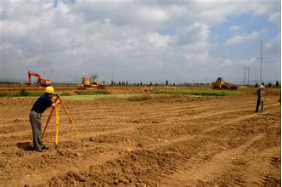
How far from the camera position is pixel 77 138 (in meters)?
7.87

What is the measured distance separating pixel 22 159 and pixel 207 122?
7531 millimetres

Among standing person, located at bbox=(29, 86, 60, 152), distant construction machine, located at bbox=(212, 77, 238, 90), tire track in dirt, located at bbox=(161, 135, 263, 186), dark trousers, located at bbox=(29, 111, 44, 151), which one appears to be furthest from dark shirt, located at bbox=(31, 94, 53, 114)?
distant construction machine, located at bbox=(212, 77, 238, 90)

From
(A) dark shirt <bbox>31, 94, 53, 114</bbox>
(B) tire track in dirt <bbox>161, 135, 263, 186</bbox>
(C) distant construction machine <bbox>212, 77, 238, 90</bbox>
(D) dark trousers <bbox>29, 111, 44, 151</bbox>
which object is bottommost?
(B) tire track in dirt <bbox>161, 135, 263, 186</bbox>

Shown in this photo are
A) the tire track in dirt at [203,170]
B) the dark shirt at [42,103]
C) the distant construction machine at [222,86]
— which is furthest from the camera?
the distant construction machine at [222,86]

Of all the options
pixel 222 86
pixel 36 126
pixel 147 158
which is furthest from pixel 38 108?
pixel 222 86

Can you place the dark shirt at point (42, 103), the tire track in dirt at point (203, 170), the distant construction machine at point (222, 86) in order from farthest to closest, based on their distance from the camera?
1. the distant construction machine at point (222, 86)
2. the dark shirt at point (42, 103)
3. the tire track in dirt at point (203, 170)

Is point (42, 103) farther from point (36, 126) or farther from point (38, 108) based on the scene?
point (36, 126)

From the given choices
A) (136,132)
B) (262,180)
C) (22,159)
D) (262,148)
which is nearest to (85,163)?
(22,159)

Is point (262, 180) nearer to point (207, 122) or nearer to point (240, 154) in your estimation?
point (240, 154)

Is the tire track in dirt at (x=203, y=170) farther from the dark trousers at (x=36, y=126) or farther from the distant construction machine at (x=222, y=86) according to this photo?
the distant construction machine at (x=222, y=86)

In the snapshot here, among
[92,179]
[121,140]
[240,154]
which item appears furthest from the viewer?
[121,140]

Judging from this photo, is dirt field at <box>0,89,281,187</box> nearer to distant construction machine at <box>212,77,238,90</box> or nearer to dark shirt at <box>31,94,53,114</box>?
dark shirt at <box>31,94,53,114</box>

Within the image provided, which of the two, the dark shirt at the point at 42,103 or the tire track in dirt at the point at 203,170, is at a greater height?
the dark shirt at the point at 42,103

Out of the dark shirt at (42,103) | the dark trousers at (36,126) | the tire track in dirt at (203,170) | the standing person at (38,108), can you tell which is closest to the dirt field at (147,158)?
the tire track in dirt at (203,170)
